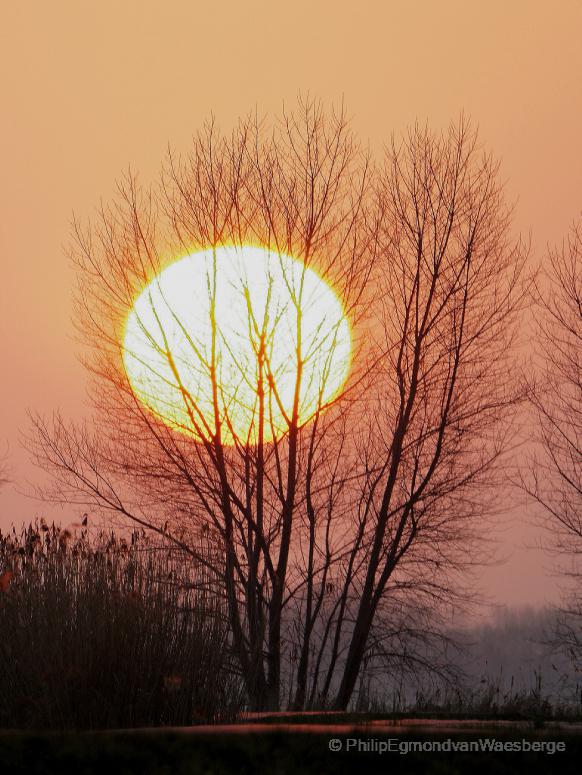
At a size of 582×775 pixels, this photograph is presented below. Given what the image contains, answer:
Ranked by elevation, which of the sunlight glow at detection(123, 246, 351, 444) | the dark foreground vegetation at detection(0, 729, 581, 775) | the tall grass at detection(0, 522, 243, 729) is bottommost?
the dark foreground vegetation at detection(0, 729, 581, 775)

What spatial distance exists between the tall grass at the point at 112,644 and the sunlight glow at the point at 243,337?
420 centimetres

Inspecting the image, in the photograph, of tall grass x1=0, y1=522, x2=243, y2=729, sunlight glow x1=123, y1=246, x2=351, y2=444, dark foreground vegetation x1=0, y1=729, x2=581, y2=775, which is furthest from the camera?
sunlight glow x1=123, y1=246, x2=351, y2=444

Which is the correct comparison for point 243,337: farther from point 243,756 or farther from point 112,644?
point 243,756

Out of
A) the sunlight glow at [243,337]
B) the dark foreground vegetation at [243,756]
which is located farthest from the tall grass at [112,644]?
the sunlight glow at [243,337]

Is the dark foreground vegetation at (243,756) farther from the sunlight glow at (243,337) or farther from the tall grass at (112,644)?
the sunlight glow at (243,337)

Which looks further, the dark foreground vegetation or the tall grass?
the tall grass

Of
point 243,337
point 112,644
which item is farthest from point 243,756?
point 243,337

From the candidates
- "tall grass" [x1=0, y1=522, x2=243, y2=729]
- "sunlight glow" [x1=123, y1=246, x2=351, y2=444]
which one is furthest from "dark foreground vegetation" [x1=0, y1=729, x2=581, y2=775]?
"sunlight glow" [x1=123, y1=246, x2=351, y2=444]

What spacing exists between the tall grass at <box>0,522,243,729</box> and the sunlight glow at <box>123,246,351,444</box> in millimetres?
4197

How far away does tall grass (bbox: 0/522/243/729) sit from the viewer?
816 centimetres

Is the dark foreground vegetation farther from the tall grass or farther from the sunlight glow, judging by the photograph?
the sunlight glow

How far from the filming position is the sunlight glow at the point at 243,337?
42.1ft

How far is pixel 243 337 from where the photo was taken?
12922 mm

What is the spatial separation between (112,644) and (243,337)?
5.44 metres
